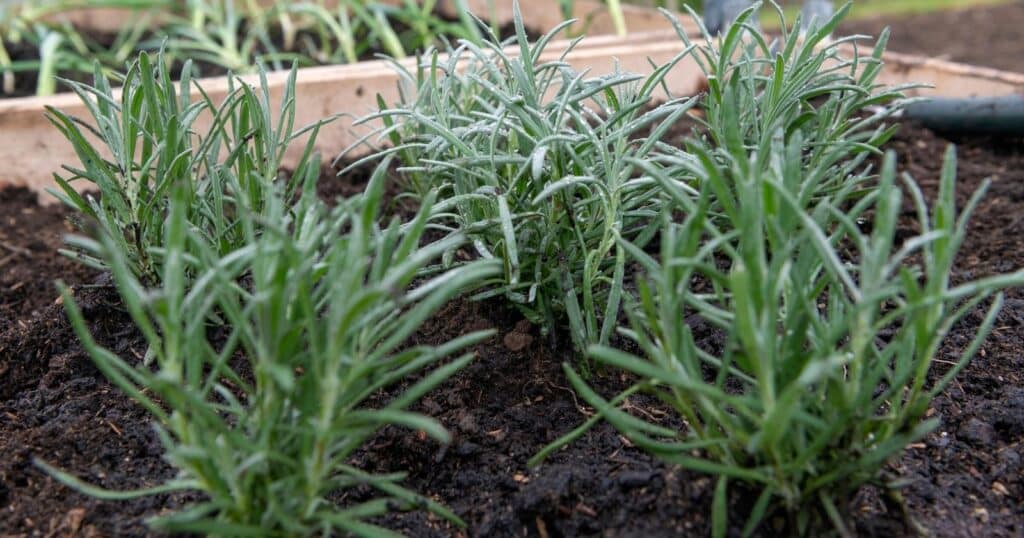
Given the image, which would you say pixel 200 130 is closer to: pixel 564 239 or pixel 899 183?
pixel 564 239

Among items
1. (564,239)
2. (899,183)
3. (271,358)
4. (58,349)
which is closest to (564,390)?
(564,239)

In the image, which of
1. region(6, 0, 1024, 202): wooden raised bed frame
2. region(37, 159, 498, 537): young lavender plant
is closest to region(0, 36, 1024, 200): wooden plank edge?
region(6, 0, 1024, 202): wooden raised bed frame

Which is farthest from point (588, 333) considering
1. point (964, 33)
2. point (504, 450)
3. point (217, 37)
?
point (964, 33)

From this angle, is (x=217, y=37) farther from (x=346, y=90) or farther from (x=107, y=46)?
(x=346, y=90)

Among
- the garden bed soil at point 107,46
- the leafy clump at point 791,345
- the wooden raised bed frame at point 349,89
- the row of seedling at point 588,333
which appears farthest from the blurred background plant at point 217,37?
the leafy clump at point 791,345

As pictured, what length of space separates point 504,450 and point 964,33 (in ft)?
17.3

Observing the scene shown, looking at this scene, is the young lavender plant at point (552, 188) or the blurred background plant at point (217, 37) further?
the blurred background plant at point (217, 37)

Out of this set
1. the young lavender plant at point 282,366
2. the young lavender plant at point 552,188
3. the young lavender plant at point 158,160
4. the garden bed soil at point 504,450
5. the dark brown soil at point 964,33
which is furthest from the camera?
the dark brown soil at point 964,33

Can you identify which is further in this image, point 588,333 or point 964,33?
point 964,33

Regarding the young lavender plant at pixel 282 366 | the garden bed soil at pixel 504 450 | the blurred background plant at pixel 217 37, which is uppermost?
the blurred background plant at pixel 217 37

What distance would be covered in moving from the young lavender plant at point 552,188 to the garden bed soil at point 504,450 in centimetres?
11

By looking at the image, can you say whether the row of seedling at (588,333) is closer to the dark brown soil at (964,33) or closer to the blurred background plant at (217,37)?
the blurred background plant at (217,37)

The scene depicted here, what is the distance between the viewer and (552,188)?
128 centimetres

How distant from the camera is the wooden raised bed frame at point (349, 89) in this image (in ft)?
7.59
